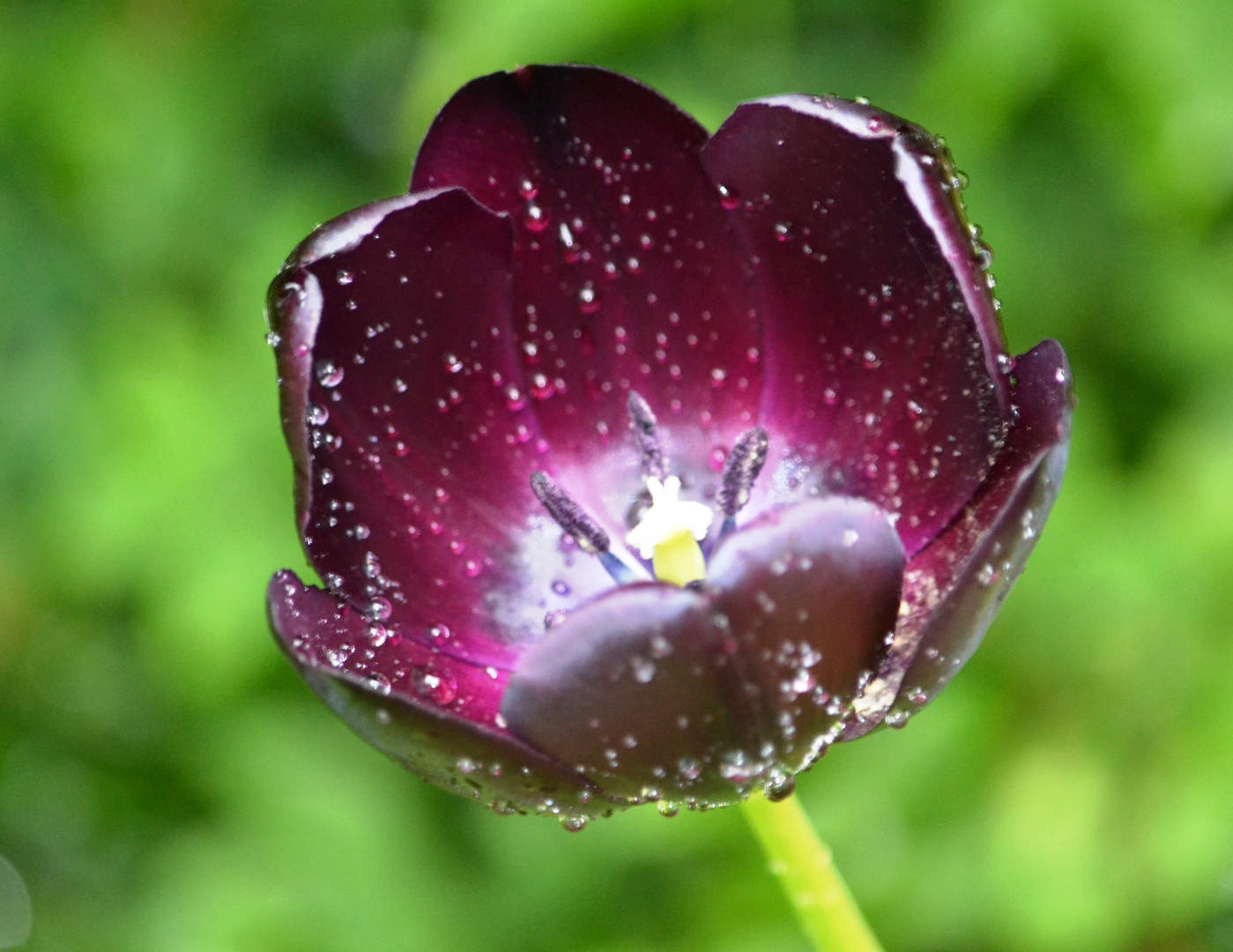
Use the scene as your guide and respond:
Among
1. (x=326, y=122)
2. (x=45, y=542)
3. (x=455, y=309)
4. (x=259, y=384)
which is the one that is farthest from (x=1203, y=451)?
(x=45, y=542)

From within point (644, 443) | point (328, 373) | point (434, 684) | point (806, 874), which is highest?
point (328, 373)

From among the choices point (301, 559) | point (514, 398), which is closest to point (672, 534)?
point (514, 398)

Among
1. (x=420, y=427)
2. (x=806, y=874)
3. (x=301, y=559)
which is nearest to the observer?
(x=806, y=874)

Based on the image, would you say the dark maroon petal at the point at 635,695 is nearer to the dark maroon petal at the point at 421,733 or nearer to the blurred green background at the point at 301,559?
the dark maroon petal at the point at 421,733

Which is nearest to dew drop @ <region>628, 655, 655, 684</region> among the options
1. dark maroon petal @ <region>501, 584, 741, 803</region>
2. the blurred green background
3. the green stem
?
dark maroon petal @ <region>501, 584, 741, 803</region>

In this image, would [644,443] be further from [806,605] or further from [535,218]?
[806,605]

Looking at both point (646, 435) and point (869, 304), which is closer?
point (869, 304)
